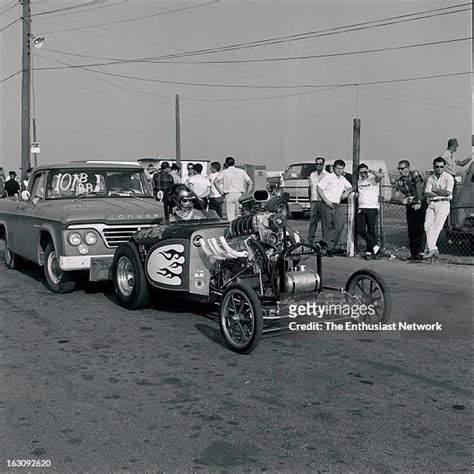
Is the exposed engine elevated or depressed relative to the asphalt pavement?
elevated

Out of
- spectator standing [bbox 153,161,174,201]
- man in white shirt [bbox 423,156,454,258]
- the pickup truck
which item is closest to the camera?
the pickup truck

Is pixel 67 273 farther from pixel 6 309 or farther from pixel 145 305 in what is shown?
pixel 145 305

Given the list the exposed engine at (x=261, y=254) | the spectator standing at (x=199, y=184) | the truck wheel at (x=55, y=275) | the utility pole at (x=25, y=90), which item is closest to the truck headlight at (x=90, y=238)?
the truck wheel at (x=55, y=275)

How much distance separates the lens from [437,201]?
37.1 ft

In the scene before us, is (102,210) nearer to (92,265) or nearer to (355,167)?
(92,265)

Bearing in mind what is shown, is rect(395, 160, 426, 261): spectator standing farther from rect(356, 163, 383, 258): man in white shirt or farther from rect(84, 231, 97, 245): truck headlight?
rect(84, 231, 97, 245): truck headlight

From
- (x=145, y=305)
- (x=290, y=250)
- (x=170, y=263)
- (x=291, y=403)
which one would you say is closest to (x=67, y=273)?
(x=145, y=305)

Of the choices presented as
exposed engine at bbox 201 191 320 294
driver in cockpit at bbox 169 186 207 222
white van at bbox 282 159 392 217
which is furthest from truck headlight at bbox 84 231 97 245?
white van at bbox 282 159 392 217

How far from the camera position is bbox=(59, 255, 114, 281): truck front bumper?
8.27m

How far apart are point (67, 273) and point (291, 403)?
4.79 m

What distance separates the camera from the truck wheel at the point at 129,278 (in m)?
7.51

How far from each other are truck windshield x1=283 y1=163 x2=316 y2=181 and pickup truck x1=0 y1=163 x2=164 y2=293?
14322 millimetres

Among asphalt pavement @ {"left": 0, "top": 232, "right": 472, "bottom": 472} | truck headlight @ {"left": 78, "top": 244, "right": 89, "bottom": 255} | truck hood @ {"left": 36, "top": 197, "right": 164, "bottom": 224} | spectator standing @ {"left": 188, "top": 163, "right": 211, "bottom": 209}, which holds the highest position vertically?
spectator standing @ {"left": 188, "top": 163, "right": 211, "bottom": 209}

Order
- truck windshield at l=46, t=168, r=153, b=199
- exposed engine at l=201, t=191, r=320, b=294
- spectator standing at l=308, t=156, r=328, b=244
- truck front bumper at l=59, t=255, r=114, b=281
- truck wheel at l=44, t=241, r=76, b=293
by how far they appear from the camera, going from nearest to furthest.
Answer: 1. exposed engine at l=201, t=191, r=320, b=294
2. truck front bumper at l=59, t=255, r=114, b=281
3. truck wheel at l=44, t=241, r=76, b=293
4. truck windshield at l=46, t=168, r=153, b=199
5. spectator standing at l=308, t=156, r=328, b=244
